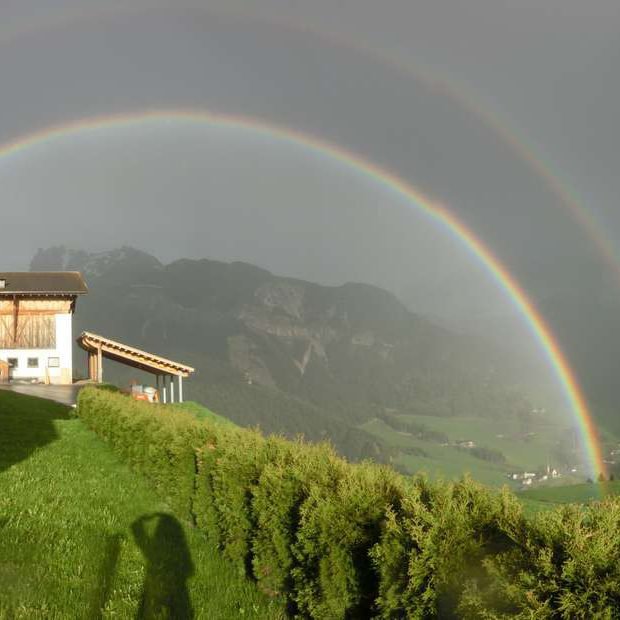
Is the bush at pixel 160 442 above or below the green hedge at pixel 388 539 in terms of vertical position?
above

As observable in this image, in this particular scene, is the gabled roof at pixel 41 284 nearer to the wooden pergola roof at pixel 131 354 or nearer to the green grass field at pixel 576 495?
the wooden pergola roof at pixel 131 354

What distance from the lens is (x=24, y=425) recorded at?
21.9 m

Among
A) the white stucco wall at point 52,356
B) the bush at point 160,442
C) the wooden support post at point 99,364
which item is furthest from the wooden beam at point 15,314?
the bush at point 160,442

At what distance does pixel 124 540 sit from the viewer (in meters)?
8.63

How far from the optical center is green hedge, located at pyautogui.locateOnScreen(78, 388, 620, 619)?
4.05 metres

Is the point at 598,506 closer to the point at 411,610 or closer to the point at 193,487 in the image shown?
the point at 411,610

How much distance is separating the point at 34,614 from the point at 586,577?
5132mm

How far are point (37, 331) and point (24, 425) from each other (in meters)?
31.8

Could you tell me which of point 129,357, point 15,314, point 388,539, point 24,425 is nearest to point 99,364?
point 129,357

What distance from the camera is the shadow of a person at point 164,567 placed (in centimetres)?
654

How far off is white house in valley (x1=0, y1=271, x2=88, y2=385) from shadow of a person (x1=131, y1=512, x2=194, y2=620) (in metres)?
43.8

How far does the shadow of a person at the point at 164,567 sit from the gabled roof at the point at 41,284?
45.3m

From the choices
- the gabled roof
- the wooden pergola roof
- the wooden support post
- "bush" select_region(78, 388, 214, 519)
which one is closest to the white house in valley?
the gabled roof

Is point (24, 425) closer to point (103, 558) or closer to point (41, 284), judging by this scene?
point (103, 558)
